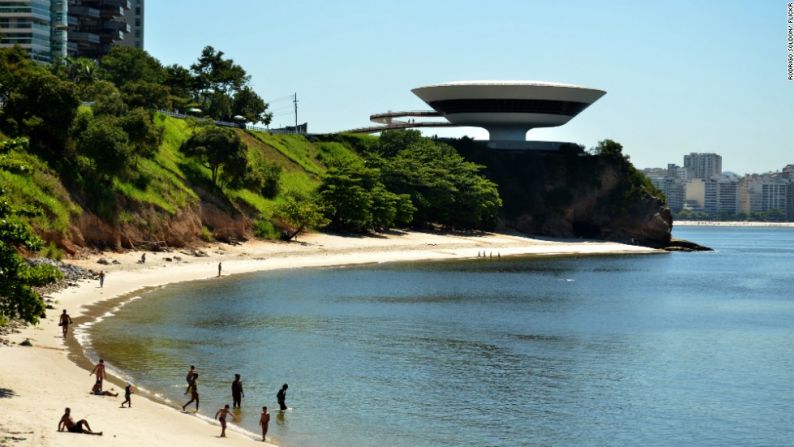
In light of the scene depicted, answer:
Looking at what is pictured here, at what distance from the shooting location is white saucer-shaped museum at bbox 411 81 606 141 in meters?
177

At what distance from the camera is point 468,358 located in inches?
2111

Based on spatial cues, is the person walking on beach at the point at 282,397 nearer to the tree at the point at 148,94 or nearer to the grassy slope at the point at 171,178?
the grassy slope at the point at 171,178

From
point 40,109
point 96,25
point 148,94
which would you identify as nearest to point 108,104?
point 40,109

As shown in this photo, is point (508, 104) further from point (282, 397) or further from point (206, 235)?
point (282, 397)

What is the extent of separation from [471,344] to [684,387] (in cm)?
1426

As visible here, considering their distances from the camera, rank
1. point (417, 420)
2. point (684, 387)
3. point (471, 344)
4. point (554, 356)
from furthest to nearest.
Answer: point (471, 344)
point (554, 356)
point (684, 387)
point (417, 420)

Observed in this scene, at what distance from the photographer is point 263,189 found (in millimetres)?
121188

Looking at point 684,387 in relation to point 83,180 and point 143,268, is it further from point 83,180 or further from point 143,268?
point 83,180

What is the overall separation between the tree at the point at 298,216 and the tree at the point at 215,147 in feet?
23.5

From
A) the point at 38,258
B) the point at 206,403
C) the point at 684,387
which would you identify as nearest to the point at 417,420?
the point at 206,403

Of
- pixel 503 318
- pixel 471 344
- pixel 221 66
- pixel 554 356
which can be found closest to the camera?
pixel 554 356

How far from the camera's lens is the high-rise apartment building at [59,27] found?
149m

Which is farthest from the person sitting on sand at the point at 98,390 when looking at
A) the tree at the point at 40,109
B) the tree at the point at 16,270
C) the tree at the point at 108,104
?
the tree at the point at 108,104

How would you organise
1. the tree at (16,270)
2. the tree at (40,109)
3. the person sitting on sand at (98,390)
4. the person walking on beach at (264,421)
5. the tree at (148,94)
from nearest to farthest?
1. the tree at (16,270)
2. the person walking on beach at (264,421)
3. the person sitting on sand at (98,390)
4. the tree at (40,109)
5. the tree at (148,94)
